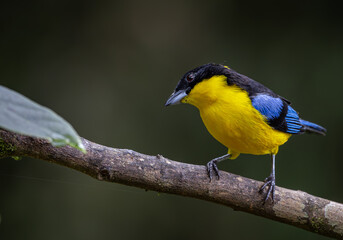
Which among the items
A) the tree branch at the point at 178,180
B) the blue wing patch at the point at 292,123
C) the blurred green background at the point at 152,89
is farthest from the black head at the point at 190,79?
the blurred green background at the point at 152,89

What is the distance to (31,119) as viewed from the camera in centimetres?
58

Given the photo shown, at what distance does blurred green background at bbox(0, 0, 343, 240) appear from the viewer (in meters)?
4.70

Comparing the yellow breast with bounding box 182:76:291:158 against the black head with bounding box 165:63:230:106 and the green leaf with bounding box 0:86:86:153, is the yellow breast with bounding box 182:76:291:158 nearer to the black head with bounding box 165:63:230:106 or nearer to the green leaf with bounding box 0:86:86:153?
the black head with bounding box 165:63:230:106

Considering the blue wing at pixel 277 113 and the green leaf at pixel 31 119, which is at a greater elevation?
the blue wing at pixel 277 113

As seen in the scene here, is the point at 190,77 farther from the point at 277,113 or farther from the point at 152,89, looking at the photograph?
the point at 152,89

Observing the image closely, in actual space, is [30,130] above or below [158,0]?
below

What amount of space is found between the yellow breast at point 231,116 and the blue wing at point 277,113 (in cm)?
6

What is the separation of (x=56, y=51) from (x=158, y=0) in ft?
4.93

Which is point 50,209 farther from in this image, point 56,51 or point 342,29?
point 342,29

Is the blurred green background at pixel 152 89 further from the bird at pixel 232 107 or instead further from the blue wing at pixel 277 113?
the bird at pixel 232 107

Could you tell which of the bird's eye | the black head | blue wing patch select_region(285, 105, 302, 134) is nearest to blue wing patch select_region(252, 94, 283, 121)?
blue wing patch select_region(285, 105, 302, 134)

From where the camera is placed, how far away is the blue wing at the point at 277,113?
277cm

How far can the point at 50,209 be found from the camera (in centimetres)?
464

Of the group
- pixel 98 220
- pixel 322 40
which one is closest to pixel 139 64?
pixel 98 220
